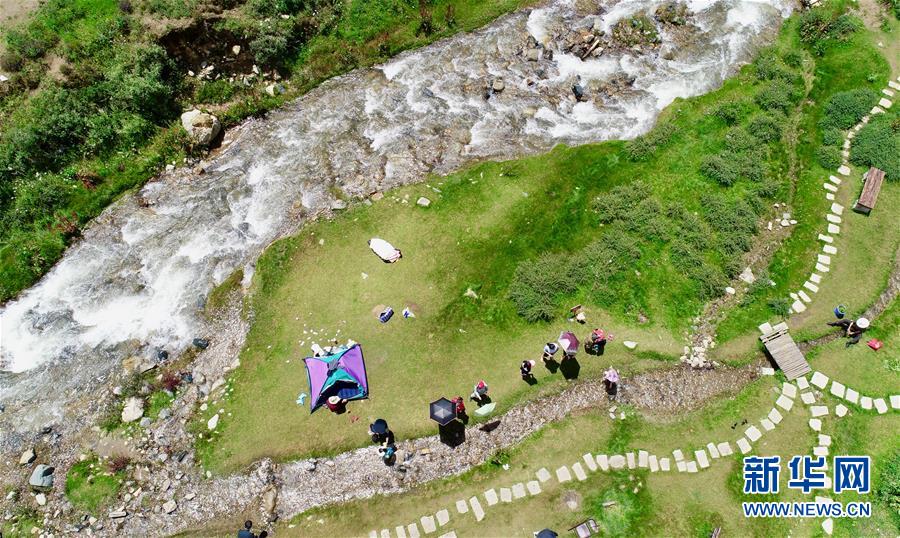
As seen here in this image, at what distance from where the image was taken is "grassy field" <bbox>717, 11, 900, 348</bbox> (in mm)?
23516

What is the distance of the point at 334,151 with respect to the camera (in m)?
29.9

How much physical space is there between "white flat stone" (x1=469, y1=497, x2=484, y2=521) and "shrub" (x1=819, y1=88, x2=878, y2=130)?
93.5 feet

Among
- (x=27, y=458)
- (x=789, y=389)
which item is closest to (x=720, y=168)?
(x=789, y=389)

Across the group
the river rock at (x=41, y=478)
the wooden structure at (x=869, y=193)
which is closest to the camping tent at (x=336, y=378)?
the river rock at (x=41, y=478)

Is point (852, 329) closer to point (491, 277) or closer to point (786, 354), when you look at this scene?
point (786, 354)

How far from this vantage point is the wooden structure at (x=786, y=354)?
21906mm

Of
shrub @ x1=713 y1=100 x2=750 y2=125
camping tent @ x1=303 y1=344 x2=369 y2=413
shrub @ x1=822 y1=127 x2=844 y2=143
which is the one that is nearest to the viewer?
camping tent @ x1=303 y1=344 x2=369 y2=413

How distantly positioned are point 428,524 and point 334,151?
20.8 metres

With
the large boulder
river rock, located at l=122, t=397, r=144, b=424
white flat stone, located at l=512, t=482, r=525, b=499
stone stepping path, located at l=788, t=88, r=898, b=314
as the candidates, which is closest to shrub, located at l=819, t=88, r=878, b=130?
stone stepping path, located at l=788, t=88, r=898, b=314

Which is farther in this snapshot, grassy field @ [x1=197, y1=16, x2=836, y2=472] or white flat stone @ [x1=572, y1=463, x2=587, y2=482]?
grassy field @ [x1=197, y1=16, x2=836, y2=472]

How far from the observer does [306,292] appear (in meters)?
25.2

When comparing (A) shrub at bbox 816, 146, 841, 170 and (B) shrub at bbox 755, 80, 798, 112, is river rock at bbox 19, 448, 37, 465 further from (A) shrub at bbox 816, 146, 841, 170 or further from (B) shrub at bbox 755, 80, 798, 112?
(B) shrub at bbox 755, 80, 798, 112

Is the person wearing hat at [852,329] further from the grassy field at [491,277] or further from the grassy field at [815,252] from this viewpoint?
the grassy field at [491,277]

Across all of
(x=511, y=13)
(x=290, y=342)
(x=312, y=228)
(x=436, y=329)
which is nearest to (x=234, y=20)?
(x=312, y=228)
